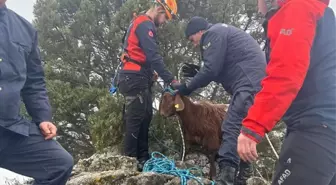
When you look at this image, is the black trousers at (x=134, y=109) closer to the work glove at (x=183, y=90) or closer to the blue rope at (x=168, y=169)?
the blue rope at (x=168, y=169)

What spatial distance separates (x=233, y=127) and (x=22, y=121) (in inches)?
87.4

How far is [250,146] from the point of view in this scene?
254 centimetres

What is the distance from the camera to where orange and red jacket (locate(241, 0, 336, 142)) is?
2512 millimetres

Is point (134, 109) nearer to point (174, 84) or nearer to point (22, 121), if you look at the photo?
point (174, 84)

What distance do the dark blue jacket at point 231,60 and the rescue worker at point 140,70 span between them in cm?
150

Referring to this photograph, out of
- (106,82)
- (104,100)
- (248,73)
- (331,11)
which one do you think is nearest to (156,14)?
(248,73)

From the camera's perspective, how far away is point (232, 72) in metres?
4.97

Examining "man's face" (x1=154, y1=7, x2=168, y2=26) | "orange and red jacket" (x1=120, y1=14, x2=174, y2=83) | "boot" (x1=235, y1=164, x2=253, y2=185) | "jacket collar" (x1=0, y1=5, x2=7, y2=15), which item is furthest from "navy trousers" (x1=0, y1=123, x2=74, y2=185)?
"man's face" (x1=154, y1=7, x2=168, y2=26)

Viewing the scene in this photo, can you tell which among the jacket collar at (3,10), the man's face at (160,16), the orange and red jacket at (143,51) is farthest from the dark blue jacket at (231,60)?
the jacket collar at (3,10)

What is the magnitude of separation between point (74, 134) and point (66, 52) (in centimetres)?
245

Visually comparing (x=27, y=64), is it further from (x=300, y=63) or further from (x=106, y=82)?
(x=106, y=82)

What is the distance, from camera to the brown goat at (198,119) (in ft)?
21.8

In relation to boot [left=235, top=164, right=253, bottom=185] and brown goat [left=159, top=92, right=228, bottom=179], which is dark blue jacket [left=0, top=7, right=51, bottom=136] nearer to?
boot [left=235, top=164, right=253, bottom=185]

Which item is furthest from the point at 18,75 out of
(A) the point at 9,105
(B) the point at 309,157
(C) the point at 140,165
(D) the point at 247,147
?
(C) the point at 140,165
